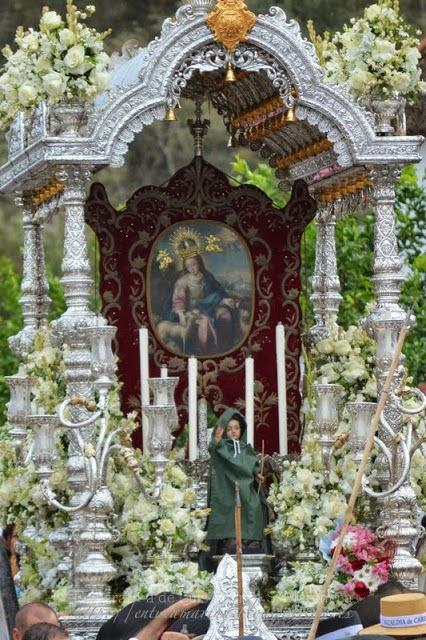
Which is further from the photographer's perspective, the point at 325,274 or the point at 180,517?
the point at 325,274

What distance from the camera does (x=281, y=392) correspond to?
1558 centimetres

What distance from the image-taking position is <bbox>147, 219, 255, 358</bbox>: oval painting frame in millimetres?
16000

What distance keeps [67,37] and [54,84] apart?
0.32m

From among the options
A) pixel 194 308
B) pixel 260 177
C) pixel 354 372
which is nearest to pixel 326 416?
pixel 354 372

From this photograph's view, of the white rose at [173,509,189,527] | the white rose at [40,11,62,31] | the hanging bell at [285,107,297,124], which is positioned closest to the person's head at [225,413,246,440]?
the white rose at [173,509,189,527]

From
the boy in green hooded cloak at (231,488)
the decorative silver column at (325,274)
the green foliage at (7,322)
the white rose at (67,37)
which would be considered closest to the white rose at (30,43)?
the white rose at (67,37)

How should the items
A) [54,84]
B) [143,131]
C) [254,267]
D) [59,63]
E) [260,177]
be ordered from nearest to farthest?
1. [54,84]
2. [59,63]
3. [254,267]
4. [260,177]
5. [143,131]

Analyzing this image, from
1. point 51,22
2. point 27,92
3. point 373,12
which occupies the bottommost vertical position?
point 27,92

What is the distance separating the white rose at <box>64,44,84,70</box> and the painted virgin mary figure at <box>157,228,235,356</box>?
1872 millimetres

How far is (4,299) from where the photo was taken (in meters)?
31.3

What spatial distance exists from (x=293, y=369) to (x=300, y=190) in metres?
1.21

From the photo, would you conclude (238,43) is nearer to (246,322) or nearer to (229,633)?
(246,322)

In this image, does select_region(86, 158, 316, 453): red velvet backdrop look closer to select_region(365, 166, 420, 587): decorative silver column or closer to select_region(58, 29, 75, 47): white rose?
select_region(365, 166, 420, 587): decorative silver column

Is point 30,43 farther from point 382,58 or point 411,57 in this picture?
point 411,57
